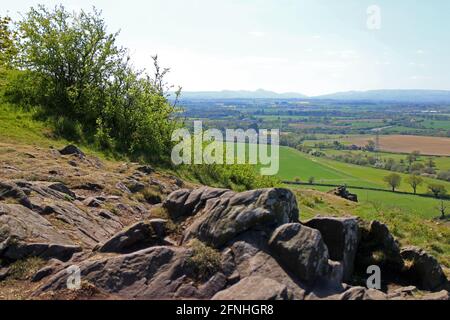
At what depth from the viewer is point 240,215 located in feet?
39.5

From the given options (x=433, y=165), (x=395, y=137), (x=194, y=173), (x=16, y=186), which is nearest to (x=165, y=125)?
(x=194, y=173)

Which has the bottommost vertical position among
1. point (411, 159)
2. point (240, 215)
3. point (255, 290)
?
point (411, 159)

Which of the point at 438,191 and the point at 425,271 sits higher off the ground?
the point at 425,271

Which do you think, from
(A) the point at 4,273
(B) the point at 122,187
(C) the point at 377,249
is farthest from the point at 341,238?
(B) the point at 122,187

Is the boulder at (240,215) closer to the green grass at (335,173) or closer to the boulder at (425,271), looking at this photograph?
the boulder at (425,271)

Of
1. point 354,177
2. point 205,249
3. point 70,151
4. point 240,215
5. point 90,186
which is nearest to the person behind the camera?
point 205,249

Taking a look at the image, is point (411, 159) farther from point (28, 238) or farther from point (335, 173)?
point (28, 238)

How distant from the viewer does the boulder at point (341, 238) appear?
12914mm

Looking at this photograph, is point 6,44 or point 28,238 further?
point 6,44

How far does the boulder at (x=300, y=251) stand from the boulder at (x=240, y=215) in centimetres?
67

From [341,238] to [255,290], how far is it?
4514 mm

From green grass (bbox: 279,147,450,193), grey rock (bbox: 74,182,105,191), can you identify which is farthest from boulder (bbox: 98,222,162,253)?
green grass (bbox: 279,147,450,193)
